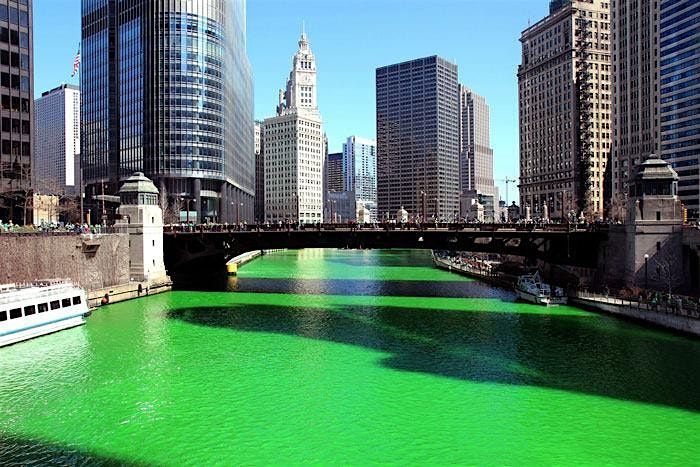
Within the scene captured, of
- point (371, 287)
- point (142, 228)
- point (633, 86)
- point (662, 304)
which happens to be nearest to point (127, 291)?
point (142, 228)

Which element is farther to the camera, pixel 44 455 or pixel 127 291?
pixel 127 291

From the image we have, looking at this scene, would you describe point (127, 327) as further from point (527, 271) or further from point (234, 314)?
point (527, 271)

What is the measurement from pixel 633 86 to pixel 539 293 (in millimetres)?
138932

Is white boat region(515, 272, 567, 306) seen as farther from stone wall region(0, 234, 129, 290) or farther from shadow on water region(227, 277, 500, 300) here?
stone wall region(0, 234, 129, 290)

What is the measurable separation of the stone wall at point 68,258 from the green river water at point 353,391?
10.8 metres

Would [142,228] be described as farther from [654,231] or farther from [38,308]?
[654,231]

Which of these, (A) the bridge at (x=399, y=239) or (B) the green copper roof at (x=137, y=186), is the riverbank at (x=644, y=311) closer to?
(A) the bridge at (x=399, y=239)

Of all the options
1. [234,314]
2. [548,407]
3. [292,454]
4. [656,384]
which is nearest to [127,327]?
[234,314]

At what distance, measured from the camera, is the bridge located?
82.9 m

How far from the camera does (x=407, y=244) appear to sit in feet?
289

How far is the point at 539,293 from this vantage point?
7481cm

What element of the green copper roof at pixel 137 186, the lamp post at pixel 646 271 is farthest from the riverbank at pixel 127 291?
the lamp post at pixel 646 271

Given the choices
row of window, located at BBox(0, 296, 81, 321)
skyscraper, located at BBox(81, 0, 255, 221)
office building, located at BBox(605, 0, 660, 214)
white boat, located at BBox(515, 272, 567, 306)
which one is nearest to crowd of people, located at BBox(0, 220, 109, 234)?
row of window, located at BBox(0, 296, 81, 321)

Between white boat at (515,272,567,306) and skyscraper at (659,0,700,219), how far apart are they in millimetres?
99419
